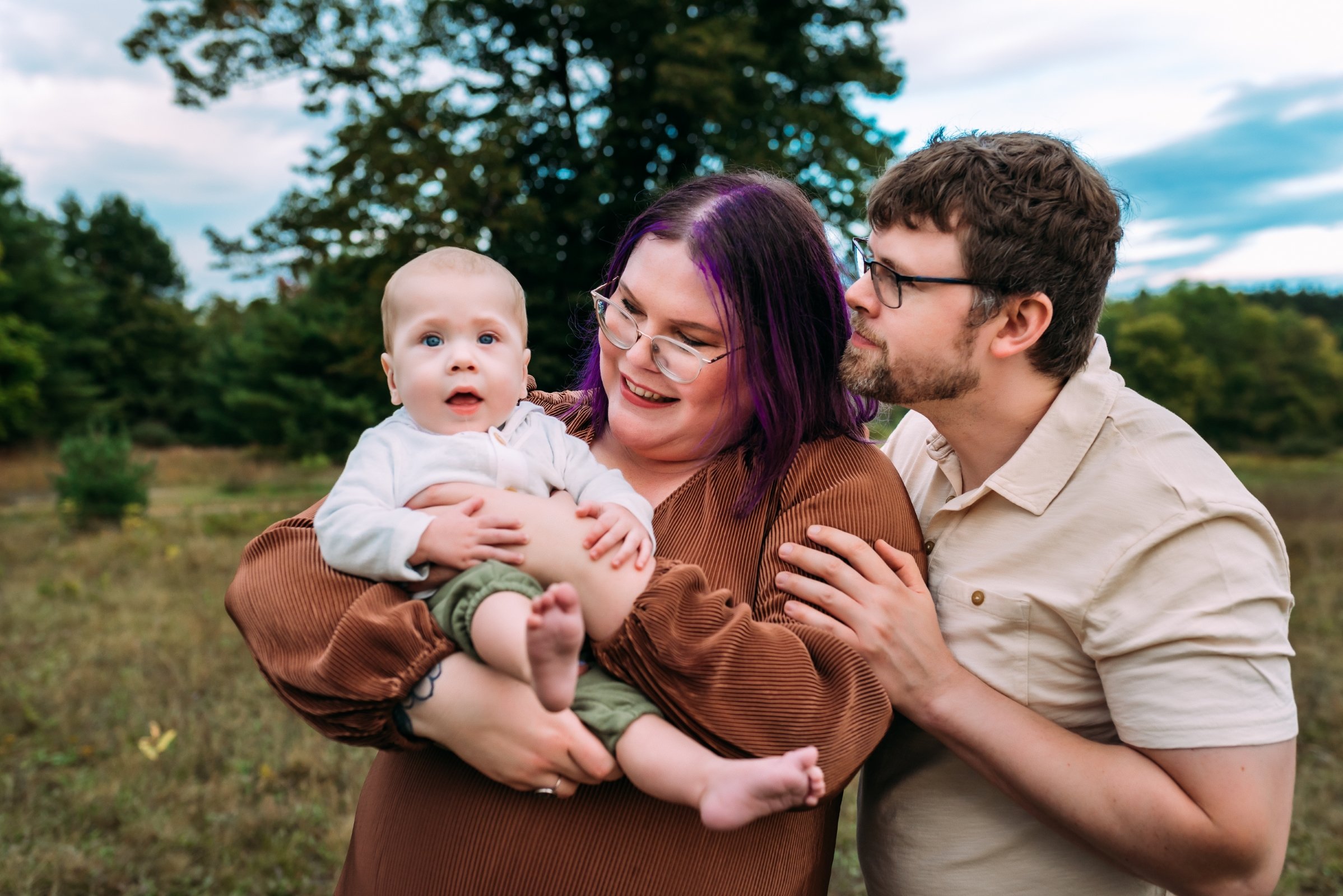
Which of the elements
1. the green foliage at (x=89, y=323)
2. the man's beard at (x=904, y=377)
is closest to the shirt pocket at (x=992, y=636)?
the man's beard at (x=904, y=377)

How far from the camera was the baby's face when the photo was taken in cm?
193

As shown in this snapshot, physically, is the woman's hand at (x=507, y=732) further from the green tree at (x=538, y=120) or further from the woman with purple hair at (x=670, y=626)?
the green tree at (x=538, y=120)

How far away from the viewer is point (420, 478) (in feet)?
6.08

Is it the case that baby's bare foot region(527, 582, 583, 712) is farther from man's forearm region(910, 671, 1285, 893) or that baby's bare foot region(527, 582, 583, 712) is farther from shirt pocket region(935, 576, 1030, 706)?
shirt pocket region(935, 576, 1030, 706)

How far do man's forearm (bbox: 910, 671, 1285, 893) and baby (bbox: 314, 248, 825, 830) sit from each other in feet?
1.74

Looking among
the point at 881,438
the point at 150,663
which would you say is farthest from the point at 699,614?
the point at 150,663

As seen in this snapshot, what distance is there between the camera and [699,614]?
64.7 inches

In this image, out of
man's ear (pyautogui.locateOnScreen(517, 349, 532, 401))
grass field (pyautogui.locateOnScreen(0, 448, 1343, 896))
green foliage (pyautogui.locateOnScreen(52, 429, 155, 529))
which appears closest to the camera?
man's ear (pyautogui.locateOnScreen(517, 349, 532, 401))

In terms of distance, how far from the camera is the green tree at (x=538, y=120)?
1412 centimetres

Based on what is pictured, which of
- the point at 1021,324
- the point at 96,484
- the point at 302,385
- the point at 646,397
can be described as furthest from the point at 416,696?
the point at 302,385

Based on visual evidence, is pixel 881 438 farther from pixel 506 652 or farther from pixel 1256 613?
pixel 506 652

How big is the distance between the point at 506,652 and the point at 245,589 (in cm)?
70

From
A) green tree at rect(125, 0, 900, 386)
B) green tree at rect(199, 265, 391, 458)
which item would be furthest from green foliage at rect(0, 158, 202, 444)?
green tree at rect(125, 0, 900, 386)

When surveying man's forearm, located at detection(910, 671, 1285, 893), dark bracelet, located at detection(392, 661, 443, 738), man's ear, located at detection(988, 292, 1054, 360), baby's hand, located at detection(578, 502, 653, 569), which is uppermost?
man's ear, located at detection(988, 292, 1054, 360)
